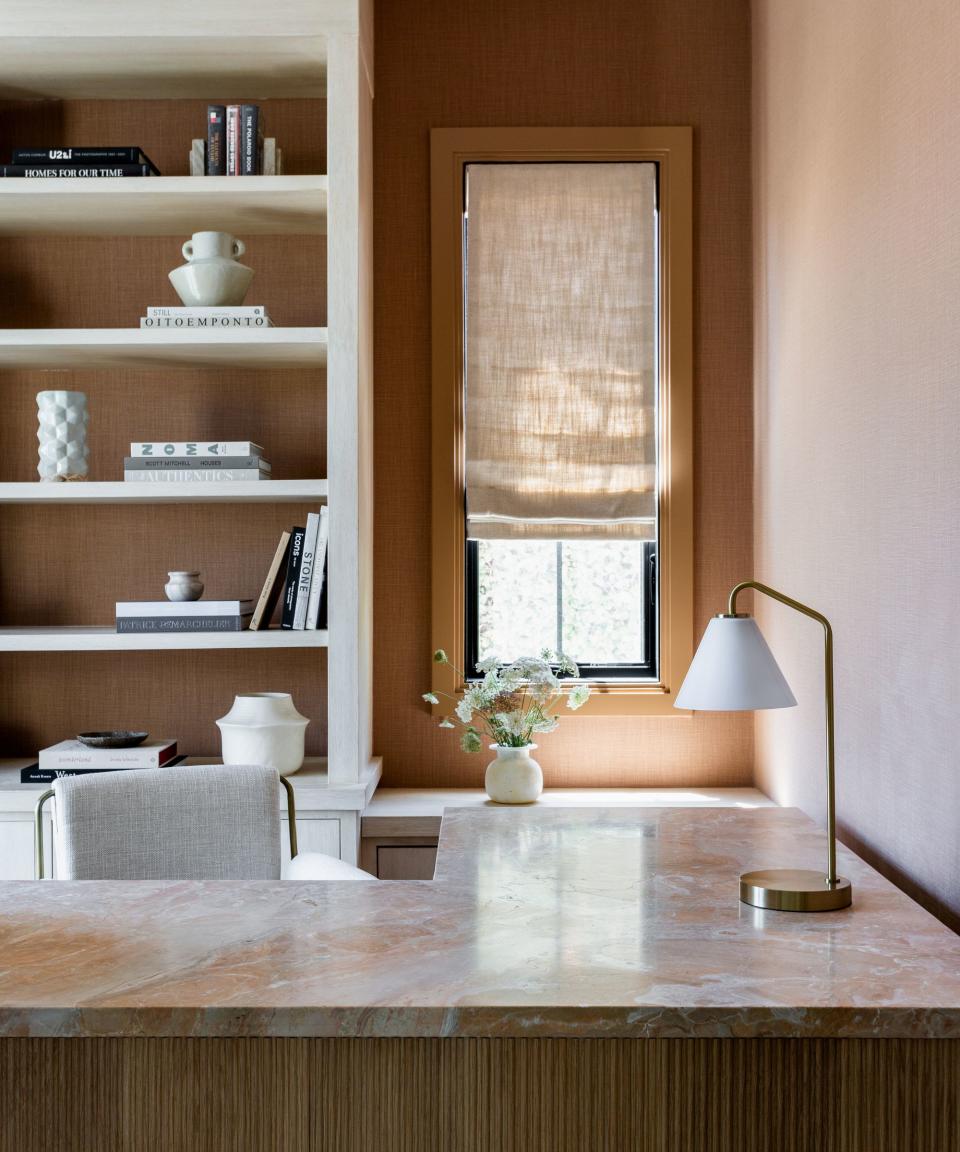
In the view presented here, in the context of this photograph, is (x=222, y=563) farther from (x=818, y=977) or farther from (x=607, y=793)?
(x=818, y=977)

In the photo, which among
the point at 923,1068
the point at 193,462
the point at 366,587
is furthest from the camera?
the point at 366,587

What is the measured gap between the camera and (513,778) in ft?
9.66

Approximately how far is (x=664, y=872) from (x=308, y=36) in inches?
86.6

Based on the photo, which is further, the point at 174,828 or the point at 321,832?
the point at 321,832

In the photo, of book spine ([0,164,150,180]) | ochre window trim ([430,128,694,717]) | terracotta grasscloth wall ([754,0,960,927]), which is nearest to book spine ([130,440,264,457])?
ochre window trim ([430,128,694,717])

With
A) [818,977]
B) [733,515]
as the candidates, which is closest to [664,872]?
[818,977]

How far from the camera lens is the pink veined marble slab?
130 cm

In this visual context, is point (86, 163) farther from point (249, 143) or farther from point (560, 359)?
point (560, 359)

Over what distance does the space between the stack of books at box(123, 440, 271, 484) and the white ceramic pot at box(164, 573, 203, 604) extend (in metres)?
0.26

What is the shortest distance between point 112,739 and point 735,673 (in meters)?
1.85

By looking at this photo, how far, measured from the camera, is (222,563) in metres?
3.22

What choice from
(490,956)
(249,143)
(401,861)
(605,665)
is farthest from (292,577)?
(490,956)

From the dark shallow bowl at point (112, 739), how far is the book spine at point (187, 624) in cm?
29

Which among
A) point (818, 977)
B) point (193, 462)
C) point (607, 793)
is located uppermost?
point (193, 462)
